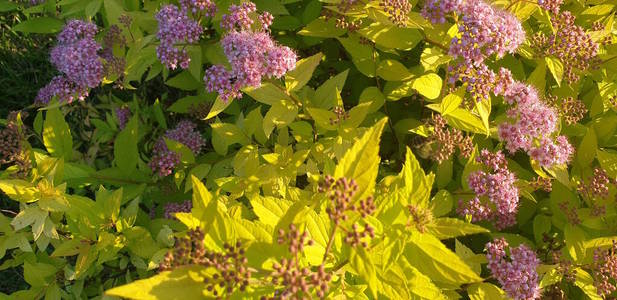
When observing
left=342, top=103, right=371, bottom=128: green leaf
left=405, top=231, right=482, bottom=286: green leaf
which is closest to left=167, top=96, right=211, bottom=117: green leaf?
left=342, top=103, right=371, bottom=128: green leaf

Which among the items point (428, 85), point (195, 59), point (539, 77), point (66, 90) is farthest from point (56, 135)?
point (539, 77)

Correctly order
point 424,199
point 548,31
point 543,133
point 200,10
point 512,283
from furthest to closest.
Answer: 1. point 548,31
2. point 200,10
3. point 543,133
4. point 512,283
5. point 424,199

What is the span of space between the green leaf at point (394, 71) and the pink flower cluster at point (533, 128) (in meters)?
0.45

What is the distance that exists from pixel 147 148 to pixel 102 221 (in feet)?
3.43

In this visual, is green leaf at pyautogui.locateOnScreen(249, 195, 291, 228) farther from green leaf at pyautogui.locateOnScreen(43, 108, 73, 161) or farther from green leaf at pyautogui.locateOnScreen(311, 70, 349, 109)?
green leaf at pyautogui.locateOnScreen(43, 108, 73, 161)

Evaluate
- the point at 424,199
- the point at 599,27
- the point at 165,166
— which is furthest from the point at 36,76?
the point at 599,27

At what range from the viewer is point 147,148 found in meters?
3.20

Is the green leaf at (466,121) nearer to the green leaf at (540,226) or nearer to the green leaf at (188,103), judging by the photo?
the green leaf at (540,226)

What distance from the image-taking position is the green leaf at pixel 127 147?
8.58 feet

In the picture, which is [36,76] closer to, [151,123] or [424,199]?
[151,123]

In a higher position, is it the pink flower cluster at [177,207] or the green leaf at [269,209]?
the green leaf at [269,209]

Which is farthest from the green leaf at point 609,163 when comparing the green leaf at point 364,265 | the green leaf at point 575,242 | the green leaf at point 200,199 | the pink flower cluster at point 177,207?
the pink flower cluster at point 177,207

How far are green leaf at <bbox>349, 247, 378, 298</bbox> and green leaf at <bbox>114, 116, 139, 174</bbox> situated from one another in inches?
69.1

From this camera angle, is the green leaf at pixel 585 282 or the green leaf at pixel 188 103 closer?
the green leaf at pixel 585 282
